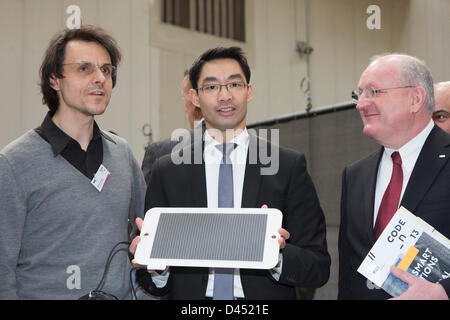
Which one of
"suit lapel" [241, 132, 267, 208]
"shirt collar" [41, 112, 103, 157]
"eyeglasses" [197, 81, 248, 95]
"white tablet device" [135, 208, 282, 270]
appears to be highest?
"eyeglasses" [197, 81, 248, 95]

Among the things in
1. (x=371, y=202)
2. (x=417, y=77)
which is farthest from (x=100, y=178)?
(x=417, y=77)

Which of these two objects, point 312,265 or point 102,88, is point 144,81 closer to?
point 102,88

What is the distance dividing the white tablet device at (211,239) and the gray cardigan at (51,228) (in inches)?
13.5

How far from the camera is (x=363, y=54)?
23.3 ft

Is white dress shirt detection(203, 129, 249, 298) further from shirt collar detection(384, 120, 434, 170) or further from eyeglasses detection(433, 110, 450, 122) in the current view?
eyeglasses detection(433, 110, 450, 122)

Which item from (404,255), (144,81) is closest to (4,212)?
(404,255)

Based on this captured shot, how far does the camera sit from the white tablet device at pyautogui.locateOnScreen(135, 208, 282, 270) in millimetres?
1385

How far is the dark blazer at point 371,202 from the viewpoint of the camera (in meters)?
1.71

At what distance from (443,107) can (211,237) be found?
70.5 inches

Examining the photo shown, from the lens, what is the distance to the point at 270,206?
5.80 feet

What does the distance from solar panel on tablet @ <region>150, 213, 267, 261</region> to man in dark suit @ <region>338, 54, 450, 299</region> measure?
1.88 ft

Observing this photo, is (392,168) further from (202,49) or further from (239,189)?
(202,49)

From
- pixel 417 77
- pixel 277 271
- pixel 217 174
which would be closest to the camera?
pixel 277 271

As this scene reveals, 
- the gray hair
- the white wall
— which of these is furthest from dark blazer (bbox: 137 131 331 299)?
the white wall
